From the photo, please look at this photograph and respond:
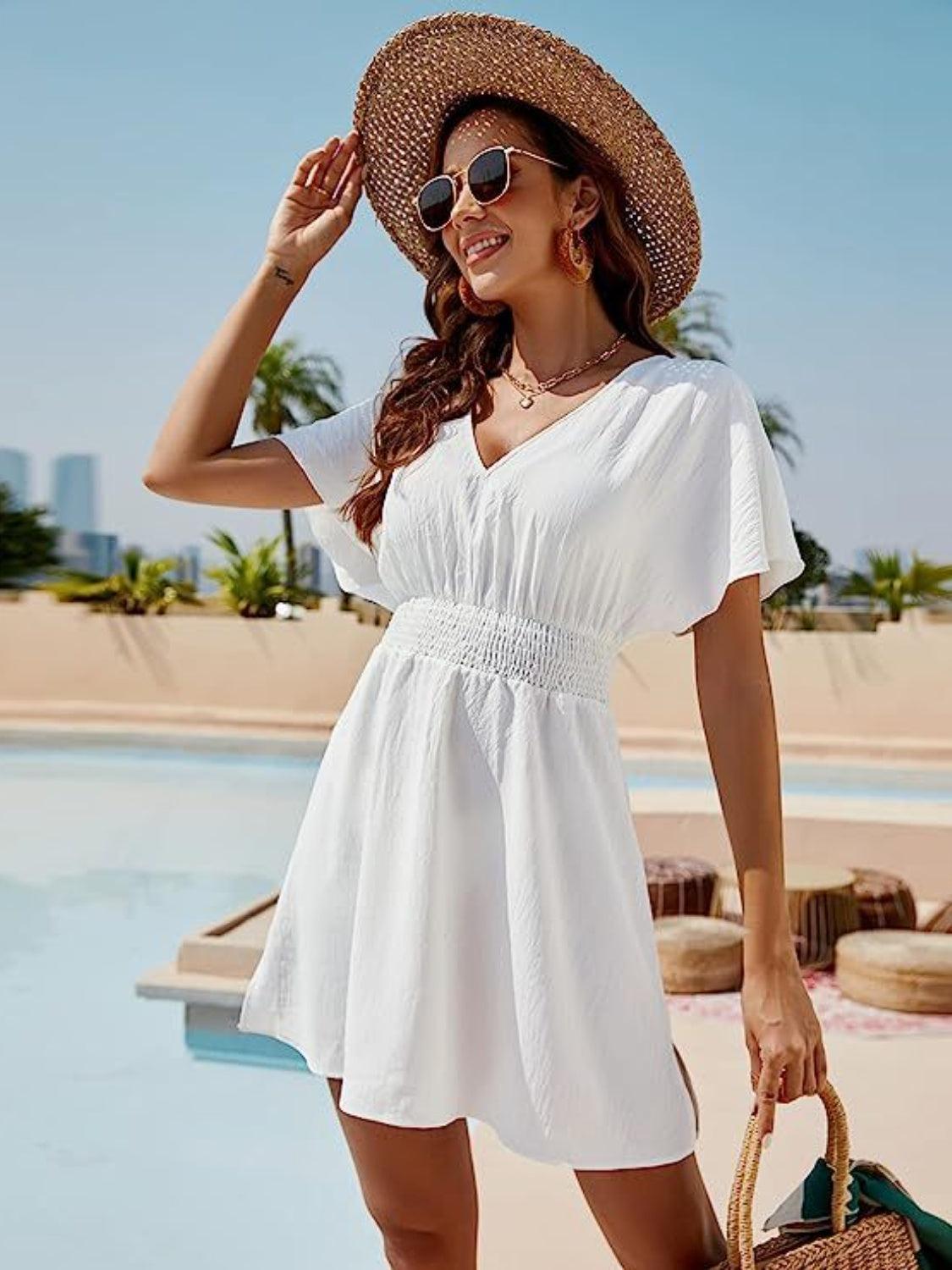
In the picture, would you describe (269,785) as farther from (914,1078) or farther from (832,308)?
(832,308)

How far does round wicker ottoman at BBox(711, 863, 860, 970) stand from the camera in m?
5.07

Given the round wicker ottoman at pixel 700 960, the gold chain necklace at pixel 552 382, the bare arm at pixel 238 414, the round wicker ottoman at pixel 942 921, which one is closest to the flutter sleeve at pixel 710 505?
the gold chain necklace at pixel 552 382

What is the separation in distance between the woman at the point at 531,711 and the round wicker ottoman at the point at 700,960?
3.17 meters

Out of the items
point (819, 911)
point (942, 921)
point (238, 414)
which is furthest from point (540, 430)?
point (942, 921)

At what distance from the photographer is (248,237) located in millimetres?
36031

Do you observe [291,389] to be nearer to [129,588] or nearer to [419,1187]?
[129,588]

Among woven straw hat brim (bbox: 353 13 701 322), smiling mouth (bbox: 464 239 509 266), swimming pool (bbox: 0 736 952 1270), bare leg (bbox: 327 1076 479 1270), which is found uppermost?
woven straw hat brim (bbox: 353 13 701 322)

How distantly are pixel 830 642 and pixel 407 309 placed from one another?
80.8 ft

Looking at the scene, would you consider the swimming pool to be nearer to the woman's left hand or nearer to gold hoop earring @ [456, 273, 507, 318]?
the woman's left hand

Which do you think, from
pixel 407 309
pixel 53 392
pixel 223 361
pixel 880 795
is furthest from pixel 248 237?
pixel 223 361

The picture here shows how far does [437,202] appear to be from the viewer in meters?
1.74

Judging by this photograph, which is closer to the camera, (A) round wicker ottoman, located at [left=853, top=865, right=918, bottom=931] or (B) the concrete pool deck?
(B) the concrete pool deck

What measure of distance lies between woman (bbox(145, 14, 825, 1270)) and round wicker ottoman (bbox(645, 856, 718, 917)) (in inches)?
146

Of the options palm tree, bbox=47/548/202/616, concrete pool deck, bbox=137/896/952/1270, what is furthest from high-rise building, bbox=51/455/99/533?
concrete pool deck, bbox=137/896/952/1270
